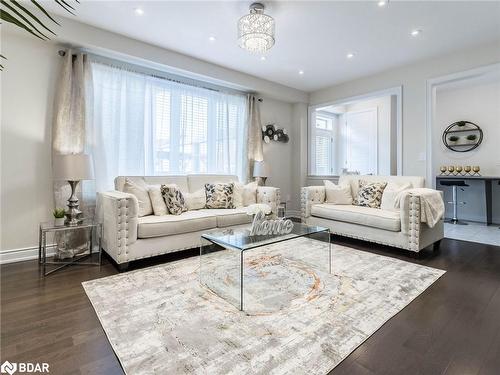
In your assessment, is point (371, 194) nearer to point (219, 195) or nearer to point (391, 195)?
point (391, 195)

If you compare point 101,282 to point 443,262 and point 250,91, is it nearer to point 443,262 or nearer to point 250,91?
point 443,262

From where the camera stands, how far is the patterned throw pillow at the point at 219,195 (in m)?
3.94

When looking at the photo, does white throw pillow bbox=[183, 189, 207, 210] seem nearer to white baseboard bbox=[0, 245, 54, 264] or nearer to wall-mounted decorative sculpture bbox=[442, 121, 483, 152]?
white baseboard bbox=[0, 245, 54, 264]

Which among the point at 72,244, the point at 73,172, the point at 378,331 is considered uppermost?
the point at 73,172

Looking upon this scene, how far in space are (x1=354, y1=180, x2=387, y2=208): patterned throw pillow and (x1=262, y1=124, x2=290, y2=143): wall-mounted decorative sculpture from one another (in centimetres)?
208

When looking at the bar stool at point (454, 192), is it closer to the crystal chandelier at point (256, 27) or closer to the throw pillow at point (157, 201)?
the crystal chandelier at point (256, 27)

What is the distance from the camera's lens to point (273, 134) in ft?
18.2

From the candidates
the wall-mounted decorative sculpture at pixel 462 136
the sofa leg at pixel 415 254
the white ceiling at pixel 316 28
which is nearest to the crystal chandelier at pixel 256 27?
the white ceiling at pixel 316 28

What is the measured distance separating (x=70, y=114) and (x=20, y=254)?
163cm

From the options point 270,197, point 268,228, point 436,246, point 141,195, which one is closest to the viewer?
point 268,228

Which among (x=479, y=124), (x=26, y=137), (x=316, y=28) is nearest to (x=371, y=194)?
(x=316, y=28)

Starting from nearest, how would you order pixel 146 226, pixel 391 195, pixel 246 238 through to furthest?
pixel 246 238 < pixel 146 226 < pixel 391 195

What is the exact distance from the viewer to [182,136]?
14.1 feet

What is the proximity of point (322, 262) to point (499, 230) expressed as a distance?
11.6ft
